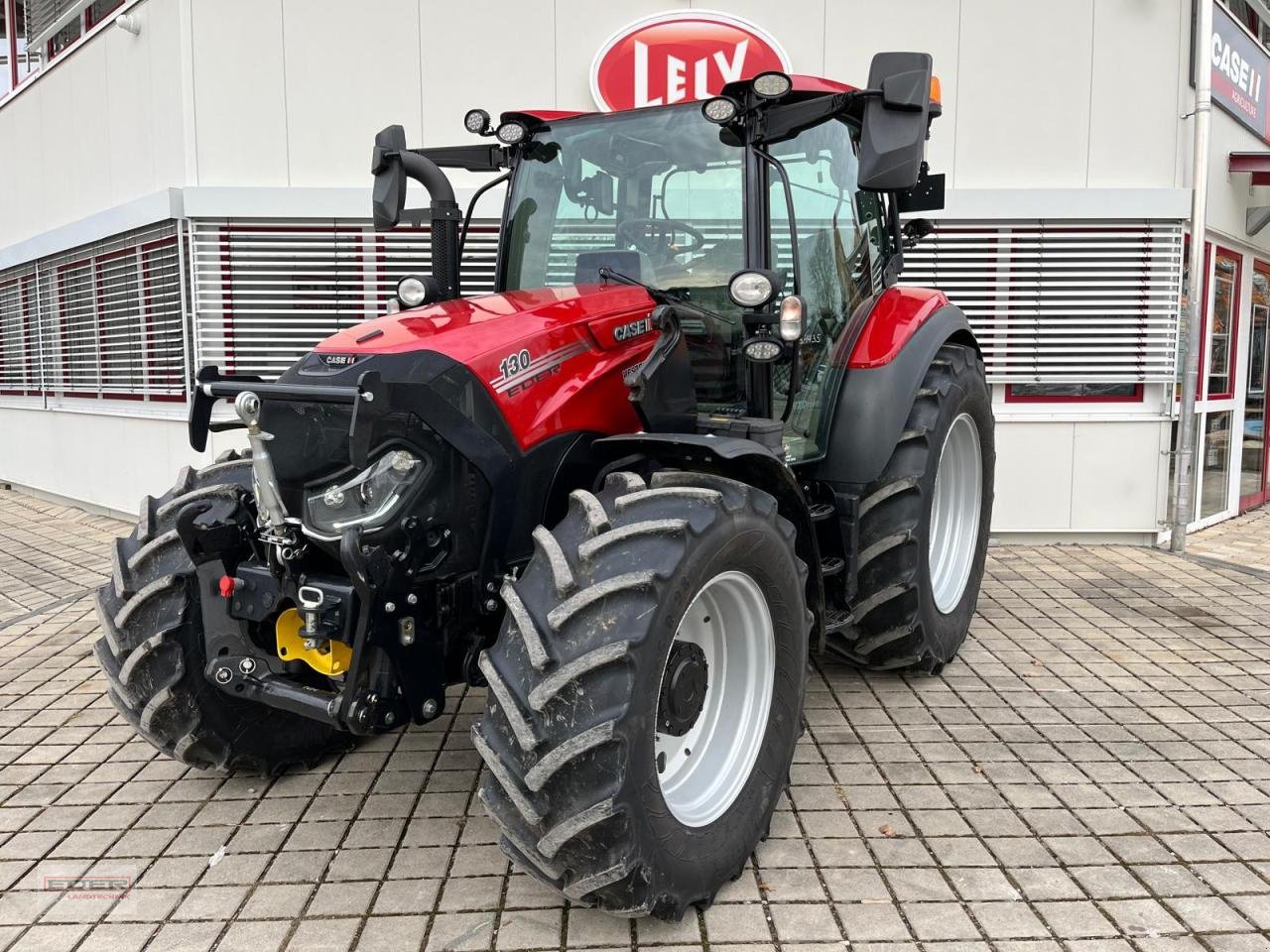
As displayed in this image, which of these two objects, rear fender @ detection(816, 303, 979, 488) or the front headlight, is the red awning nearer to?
rear fender @ detection(816, 303, 979, 488)

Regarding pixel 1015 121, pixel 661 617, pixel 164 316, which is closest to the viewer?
pixel 661 617

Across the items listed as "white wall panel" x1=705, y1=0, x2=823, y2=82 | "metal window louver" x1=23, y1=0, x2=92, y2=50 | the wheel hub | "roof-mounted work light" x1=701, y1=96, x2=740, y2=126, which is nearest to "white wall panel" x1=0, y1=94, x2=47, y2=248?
"metal window louver" x1=23, y1=0, x2=92, y2=50

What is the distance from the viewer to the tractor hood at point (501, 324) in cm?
279

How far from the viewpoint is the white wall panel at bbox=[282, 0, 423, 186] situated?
6.98m

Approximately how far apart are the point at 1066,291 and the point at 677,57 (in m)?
3.19

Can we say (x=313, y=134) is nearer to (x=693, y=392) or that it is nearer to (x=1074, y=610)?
(x=693, y=392)

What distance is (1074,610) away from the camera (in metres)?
5.61

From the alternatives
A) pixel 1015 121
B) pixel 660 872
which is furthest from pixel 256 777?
pixel 1015 121

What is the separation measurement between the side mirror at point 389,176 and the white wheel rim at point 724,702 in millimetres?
2008

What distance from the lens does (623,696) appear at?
2.31 metres

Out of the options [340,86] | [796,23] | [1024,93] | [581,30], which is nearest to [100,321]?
[340,86]

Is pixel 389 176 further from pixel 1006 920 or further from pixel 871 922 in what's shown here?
pixel 1006 920

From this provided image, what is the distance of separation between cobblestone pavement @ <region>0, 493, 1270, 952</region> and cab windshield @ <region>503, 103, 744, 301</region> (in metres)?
1.83

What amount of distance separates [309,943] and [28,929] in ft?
Answer: 2.55
